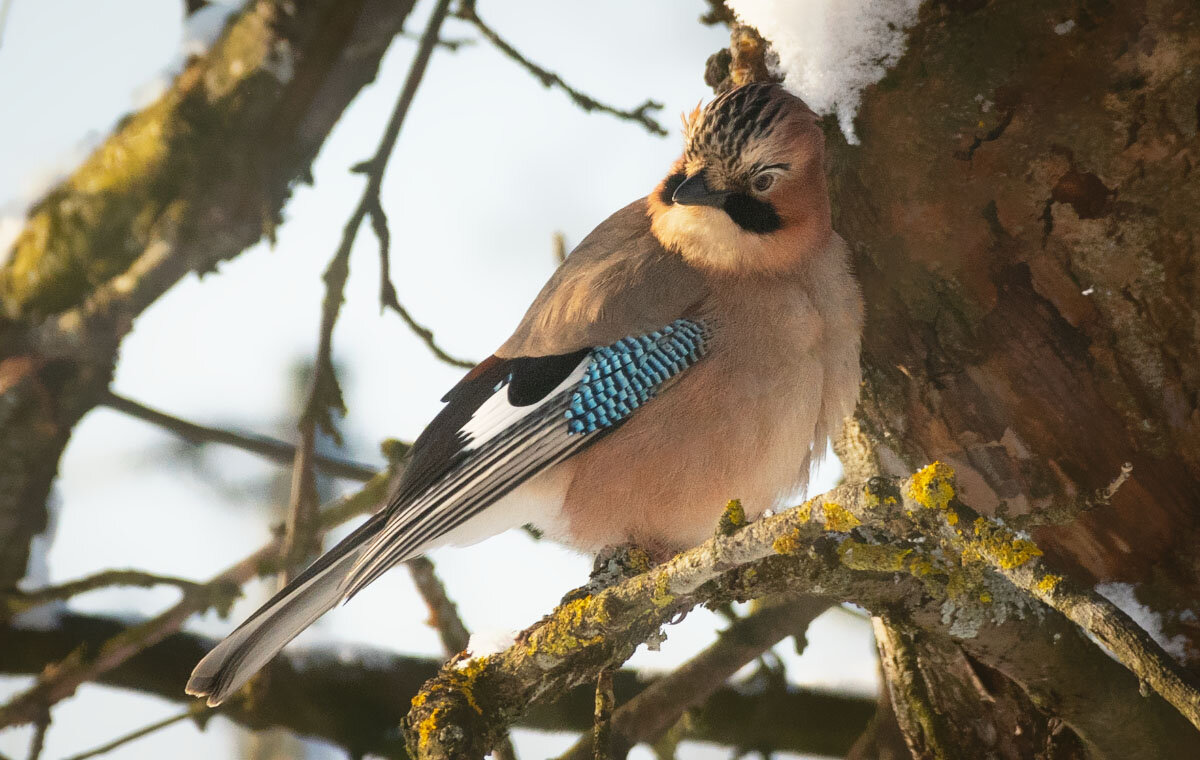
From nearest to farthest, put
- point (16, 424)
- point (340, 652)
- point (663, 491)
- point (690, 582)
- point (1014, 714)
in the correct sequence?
point (690, 582) → point (1014, 714) → point (663, 491) → point (340, 652) → point (16, 424)

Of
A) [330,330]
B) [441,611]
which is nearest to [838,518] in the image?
[441,611]

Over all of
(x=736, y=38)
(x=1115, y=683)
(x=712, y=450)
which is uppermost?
(x=736, y=38)

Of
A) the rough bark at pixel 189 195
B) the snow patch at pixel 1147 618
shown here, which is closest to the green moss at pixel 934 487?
the snow patch at pixel 1147 618

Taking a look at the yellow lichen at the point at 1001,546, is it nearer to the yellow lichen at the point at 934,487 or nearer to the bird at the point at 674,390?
the yellow lichen at the point at 934,487

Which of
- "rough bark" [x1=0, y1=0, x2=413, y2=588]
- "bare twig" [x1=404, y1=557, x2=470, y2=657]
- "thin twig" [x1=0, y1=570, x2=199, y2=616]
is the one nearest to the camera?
"thin twig" [x1=0, y1=570, x2=199, y2=616]

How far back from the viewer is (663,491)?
9.24ft

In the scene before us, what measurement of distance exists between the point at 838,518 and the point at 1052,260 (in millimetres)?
934

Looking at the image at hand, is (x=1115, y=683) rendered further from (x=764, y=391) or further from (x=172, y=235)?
(x=172, y=235)

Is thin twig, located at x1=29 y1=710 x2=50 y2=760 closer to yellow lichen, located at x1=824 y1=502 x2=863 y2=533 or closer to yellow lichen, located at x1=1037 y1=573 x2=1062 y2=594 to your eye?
Result: yellow lichen, located at x1=824 y1=502 x2=863 y2=533

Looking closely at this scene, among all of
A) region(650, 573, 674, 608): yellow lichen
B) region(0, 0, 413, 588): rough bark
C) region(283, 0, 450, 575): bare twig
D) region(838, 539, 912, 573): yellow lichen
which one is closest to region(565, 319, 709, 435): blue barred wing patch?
region(650, 573, 674, 608): yellow lichen

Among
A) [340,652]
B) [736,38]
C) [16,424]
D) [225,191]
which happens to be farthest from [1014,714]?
[16,424]

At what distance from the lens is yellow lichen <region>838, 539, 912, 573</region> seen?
2.03m

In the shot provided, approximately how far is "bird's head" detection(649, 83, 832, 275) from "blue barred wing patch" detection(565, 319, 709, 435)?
0.25 metres

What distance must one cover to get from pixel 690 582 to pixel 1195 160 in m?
1.29
